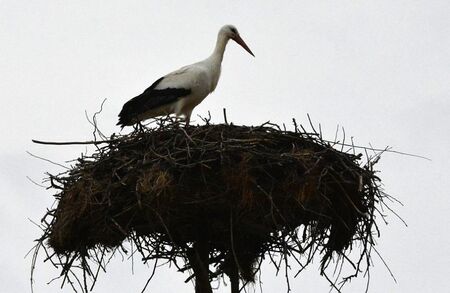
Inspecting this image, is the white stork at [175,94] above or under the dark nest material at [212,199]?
above

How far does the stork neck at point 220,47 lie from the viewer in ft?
34.2

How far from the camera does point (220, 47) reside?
10594 millimetres

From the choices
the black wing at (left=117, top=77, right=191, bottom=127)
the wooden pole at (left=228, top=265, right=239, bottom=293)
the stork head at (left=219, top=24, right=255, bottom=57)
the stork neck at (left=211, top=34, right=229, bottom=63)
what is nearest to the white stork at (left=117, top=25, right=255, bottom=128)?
the black wing at (left=117, top=77, right=191, bottom=127)

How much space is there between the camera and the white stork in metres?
9.77

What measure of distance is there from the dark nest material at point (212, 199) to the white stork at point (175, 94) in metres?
1.91

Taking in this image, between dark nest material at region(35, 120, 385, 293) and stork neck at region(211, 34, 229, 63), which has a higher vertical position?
stork neck at region(211, 34, 229, 63)

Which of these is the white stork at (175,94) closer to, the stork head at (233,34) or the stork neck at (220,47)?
the stork neck at (220,47)

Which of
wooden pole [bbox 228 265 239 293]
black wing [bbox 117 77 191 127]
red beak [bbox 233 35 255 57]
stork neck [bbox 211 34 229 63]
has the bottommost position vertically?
wooden pole [bbox 228 265 239 293]

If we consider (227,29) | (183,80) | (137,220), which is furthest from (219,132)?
(227,29)

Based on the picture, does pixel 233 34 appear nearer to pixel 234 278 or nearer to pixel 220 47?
pixel 220 47

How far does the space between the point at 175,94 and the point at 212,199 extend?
286 centimetres

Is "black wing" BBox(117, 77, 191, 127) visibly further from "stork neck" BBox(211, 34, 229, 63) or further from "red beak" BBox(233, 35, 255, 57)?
"red beak" BBox(233, 35, 255, 57)

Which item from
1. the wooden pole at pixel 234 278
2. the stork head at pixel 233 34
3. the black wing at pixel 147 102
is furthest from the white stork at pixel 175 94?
the wooden pole at pixel 234 278

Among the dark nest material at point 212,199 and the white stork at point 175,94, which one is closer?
the dark nest material at point 212,199
